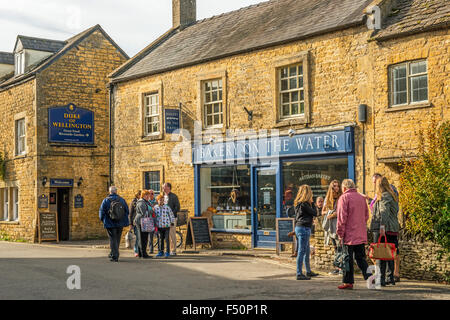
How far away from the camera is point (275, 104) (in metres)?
16.8

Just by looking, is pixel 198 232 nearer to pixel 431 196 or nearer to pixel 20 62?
pixel 431 196

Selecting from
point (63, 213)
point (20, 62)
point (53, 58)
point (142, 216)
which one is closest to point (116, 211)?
point (142, 216)

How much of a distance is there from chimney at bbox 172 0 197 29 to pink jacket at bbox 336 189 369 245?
15.9 m

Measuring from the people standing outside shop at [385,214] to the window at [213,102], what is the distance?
28.6 feet

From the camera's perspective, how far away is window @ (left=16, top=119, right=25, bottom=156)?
2609cm

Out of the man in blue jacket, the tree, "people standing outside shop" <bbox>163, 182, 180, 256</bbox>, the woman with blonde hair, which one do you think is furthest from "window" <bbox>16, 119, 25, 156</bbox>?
the tree

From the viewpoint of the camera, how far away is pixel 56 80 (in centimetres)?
2534

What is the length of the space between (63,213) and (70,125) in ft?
12.1

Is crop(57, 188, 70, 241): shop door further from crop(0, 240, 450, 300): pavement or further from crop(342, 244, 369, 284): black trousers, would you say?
crop(342, 244, 369, 284): black trousers

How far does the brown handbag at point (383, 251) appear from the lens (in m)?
9.88

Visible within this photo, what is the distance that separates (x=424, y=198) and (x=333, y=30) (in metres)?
6.23

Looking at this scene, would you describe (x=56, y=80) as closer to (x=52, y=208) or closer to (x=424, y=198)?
Answer: (x=52, y=208)

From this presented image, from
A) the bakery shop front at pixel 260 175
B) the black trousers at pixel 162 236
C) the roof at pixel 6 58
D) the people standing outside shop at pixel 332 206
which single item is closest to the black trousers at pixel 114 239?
the black trousers at pixel 162 236
